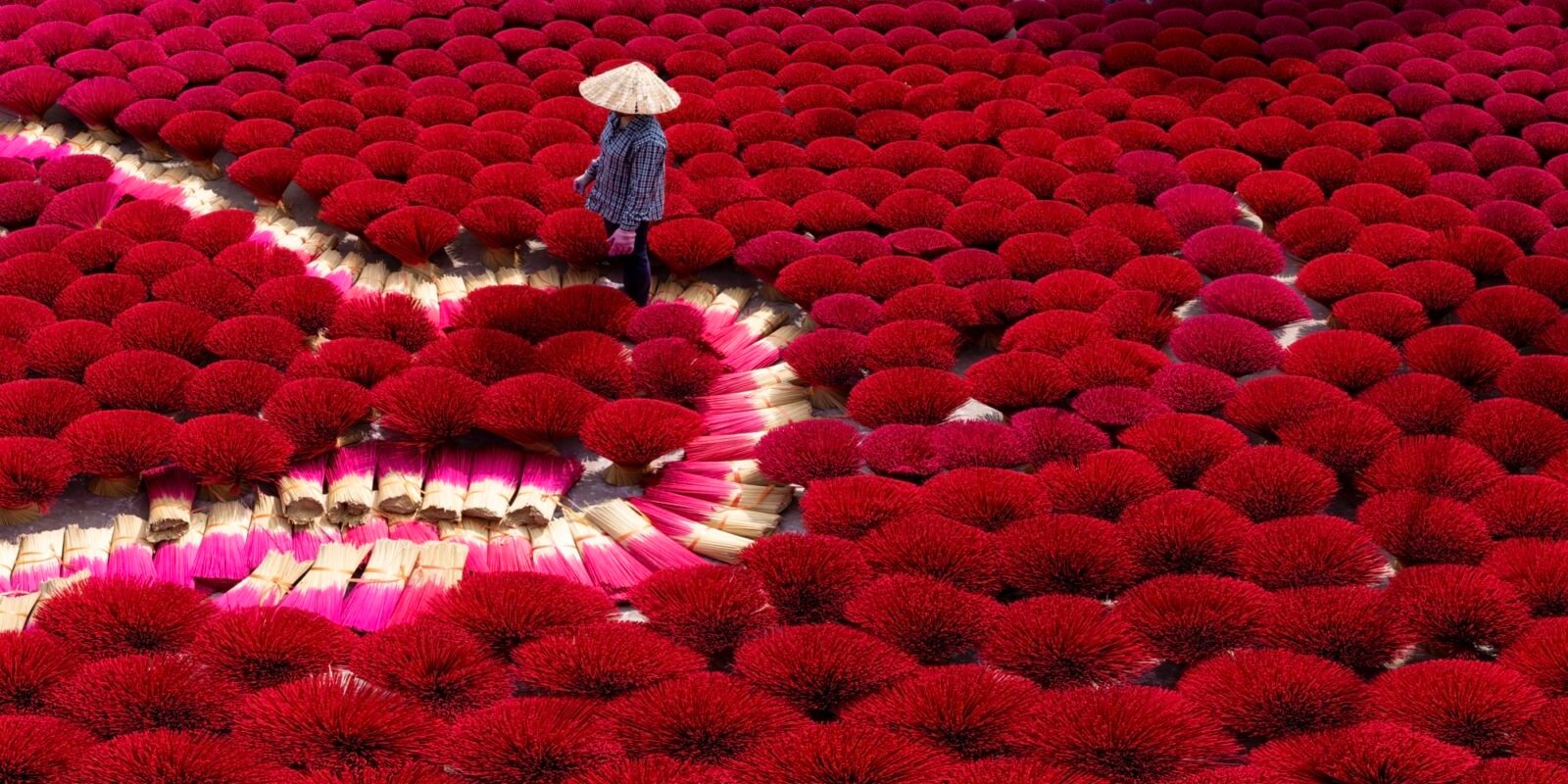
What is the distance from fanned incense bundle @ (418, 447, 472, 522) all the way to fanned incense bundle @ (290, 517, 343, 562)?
0.56 feet

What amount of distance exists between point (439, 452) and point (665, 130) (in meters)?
1.64

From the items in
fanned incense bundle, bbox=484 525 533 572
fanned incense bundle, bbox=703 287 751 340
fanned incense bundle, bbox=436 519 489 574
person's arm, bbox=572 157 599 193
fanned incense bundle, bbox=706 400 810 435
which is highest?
person's arm, bbox=572 157 599 193

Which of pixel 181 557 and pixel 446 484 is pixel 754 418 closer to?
pixel 446 484

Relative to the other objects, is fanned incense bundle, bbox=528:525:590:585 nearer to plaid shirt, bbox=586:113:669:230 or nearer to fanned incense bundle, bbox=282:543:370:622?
fanned incense bundle, bbox=282:543:370:622

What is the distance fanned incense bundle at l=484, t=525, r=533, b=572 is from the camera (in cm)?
257

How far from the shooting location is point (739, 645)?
7.37 ft

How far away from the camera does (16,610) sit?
2.38m

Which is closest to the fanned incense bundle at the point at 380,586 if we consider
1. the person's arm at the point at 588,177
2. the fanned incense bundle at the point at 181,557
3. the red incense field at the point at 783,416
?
the red incense field at the point at 783,416

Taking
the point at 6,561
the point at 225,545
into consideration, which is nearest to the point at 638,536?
the point at 225,545

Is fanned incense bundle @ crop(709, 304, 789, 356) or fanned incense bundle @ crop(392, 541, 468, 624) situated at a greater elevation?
fanned incense bundle @ crop(709, 304, 789, 356)

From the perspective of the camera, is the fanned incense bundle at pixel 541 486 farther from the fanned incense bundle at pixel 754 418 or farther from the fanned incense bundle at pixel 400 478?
the fanned incense bundle at pixel 754 418

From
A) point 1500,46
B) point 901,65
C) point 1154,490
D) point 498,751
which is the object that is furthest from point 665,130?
point 1500,46

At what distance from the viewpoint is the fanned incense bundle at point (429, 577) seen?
241 cm

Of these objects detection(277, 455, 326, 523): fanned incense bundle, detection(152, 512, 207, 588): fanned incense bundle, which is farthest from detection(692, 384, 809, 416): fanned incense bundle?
detection(152, 512, 207, 588): fanned incense bundle
